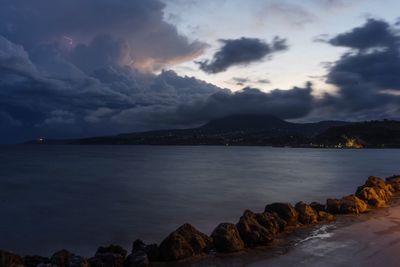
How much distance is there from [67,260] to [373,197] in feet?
57.3

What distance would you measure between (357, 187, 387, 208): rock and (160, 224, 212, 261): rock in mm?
12503

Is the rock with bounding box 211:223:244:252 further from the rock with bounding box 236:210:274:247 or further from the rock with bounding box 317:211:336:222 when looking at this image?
the rock with bounding box 317:211:336:222

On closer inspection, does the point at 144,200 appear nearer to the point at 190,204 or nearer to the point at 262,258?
the point at 190,204

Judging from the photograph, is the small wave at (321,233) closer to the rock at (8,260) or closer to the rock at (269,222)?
the rock at (269,222)

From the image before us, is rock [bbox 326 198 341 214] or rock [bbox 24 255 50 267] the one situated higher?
rock [bbox 326 198 341 214]

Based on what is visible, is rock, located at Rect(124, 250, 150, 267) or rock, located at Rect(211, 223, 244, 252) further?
rock, located at Rect(211, 223, 244, 252)

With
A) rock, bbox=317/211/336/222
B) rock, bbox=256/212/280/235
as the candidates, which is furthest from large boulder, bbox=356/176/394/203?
rock, bbox=256/212/280/235

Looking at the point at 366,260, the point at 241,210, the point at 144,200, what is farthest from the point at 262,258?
the point at 144,200

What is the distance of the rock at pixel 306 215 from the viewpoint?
1939 centimetres

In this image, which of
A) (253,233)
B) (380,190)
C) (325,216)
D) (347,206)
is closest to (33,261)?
(253,233)

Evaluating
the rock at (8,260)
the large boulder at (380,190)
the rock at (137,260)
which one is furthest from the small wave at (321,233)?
the rock at (8,260)

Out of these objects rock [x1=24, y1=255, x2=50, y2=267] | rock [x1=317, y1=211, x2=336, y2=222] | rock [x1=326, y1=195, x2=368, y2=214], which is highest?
rock [x1=326, y1=195, x2=368, y2=214]

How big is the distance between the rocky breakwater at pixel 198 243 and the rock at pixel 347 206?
3.18 ft

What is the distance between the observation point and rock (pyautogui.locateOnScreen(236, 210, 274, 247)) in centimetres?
1554
